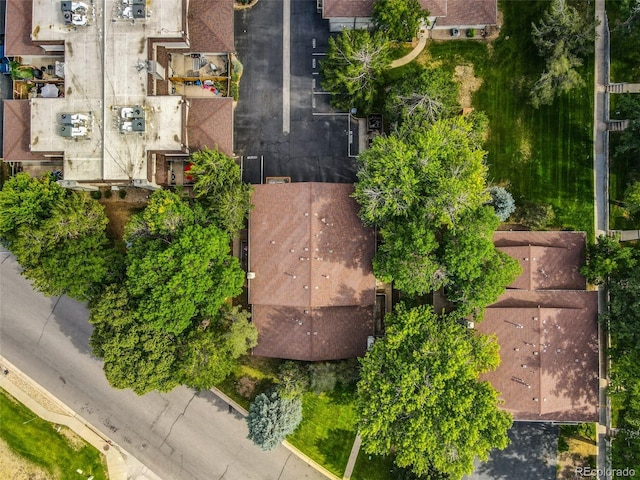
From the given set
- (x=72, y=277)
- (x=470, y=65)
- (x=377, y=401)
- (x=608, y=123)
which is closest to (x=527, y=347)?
(x=377, y=401)

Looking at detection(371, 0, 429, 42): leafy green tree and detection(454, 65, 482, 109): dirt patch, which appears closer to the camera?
detection(371, 0, 429, 42): leafy green tree

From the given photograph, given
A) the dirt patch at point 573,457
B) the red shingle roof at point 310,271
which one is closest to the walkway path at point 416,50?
the red shingle roof at point 310,271

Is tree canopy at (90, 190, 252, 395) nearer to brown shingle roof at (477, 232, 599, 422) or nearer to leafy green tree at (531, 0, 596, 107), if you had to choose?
brown shingle roof at (477, 232, 599, 422)

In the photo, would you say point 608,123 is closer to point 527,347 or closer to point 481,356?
point 527,347

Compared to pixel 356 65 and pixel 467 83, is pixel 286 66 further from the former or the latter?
pixel 467 83

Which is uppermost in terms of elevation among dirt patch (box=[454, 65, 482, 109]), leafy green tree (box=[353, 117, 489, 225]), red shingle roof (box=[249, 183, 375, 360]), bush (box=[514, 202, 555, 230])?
dirt patch (box=[454, 65, 482, 109])

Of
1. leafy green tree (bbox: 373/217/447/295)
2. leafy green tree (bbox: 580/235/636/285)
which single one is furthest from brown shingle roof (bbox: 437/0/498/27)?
leafy green tree (bbox: 580/235/636/285)

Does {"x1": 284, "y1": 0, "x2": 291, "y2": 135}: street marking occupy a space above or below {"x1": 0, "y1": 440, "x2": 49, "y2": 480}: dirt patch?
above
